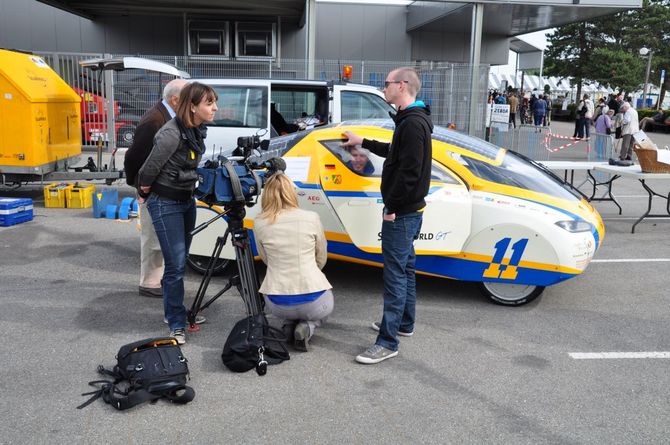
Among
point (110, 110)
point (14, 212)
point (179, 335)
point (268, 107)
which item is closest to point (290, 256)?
point (179, 335)

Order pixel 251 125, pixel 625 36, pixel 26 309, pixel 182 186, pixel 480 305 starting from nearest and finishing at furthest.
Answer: pixel 182 186 < pixel 26 309 < pixel 480 305 < pixel 251 125 < pixel 625 36

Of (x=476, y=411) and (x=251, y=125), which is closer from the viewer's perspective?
(x=476, y=411)

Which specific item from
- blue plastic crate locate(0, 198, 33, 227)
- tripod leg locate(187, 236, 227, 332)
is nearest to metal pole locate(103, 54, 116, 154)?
blue plastic crate locate(0, 198, 33, 227)

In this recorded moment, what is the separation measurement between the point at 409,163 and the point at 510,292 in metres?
2.09

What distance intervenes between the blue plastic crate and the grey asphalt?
6.10 ft

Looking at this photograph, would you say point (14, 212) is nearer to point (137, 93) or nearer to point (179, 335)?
point (179, 335)

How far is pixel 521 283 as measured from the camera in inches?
208

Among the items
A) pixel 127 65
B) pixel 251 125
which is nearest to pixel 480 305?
pixel 251 125

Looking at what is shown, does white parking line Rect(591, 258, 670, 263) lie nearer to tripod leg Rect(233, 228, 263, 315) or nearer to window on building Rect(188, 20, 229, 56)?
tripod leg Rect(233, 228, 263, 315)

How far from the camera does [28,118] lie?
898cm

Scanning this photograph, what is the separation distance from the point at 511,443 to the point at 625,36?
175 feet

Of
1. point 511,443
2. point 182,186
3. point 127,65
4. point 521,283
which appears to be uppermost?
point 127,65

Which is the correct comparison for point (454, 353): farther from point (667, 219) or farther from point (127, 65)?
point (127, 65)

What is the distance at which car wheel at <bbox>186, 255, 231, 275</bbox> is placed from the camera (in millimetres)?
6070
